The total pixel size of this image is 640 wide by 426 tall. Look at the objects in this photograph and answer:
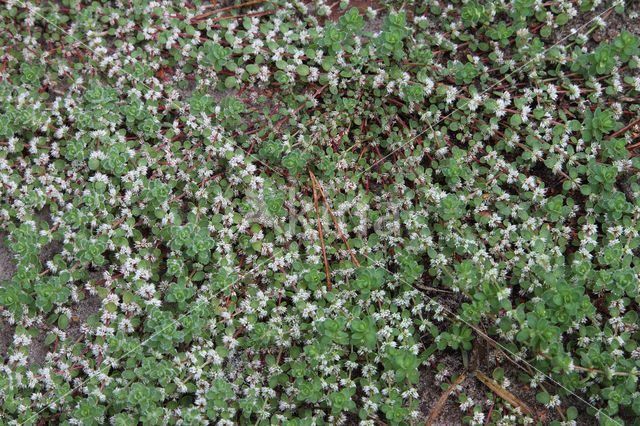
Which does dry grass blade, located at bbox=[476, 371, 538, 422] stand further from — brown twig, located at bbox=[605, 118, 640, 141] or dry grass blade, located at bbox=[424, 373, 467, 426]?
brown twig, located at bbox=[605, 118, 640, 141]

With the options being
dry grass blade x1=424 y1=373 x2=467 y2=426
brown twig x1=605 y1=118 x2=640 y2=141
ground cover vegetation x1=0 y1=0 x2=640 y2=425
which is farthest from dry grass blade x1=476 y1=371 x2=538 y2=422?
brown twig x1=605 y1=118 x2=640 y2=141

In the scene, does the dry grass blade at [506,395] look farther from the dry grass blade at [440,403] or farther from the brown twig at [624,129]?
the brown twig at [624,129]

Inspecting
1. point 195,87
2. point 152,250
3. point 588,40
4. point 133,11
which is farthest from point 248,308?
point 588,40

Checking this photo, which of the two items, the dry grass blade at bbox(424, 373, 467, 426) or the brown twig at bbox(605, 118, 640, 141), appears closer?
the dry grass blade at bbox(424, 373, 467, 426)

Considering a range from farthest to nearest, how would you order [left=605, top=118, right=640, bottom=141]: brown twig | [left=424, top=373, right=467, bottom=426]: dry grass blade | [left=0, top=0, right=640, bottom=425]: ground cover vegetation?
[left=605, top=118, right=640, bottom=141]: brown twig
[left=424, top=373, right=467, bottom=426]: dry grass blade
[left=0, top=0, right=640, bottom=425]: ground cover vegetation

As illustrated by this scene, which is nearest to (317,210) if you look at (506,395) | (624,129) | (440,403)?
(440,403)
